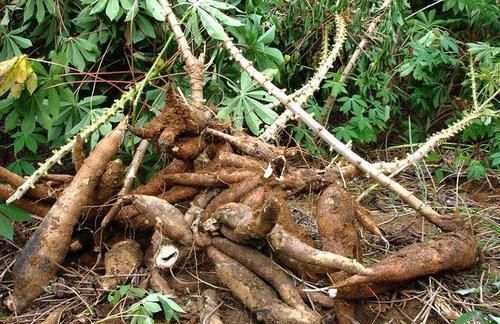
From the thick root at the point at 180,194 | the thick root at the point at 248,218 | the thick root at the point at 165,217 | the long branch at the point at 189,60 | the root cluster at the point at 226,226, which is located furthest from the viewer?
the long branch at the point at 189,60

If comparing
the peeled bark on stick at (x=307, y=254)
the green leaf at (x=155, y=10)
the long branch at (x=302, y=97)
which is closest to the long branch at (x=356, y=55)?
the long branch at (x=302, y=97)

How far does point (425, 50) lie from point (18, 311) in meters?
2.23

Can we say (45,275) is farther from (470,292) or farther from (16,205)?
(470,292)

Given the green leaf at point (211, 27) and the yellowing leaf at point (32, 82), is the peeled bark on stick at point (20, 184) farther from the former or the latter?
the green leaf at point (211, 27)

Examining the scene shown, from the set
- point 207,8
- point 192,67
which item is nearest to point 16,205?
Result: point 192,67

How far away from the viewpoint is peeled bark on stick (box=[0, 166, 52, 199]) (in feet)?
6.15

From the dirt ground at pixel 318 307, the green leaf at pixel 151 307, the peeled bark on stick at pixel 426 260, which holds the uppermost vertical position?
the green leaf at pixel 151 307

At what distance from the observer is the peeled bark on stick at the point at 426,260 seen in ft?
5.28

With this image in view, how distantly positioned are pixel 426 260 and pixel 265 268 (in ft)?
1.45

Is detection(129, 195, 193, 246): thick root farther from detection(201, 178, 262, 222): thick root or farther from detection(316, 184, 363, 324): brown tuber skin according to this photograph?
detection(316, 184, 363, 324): brown tuber skin

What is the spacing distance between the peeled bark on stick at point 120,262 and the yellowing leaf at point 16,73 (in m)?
0.57

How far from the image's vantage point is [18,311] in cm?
176

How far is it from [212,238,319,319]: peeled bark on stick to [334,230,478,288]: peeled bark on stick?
126 mm

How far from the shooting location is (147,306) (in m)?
1.58
